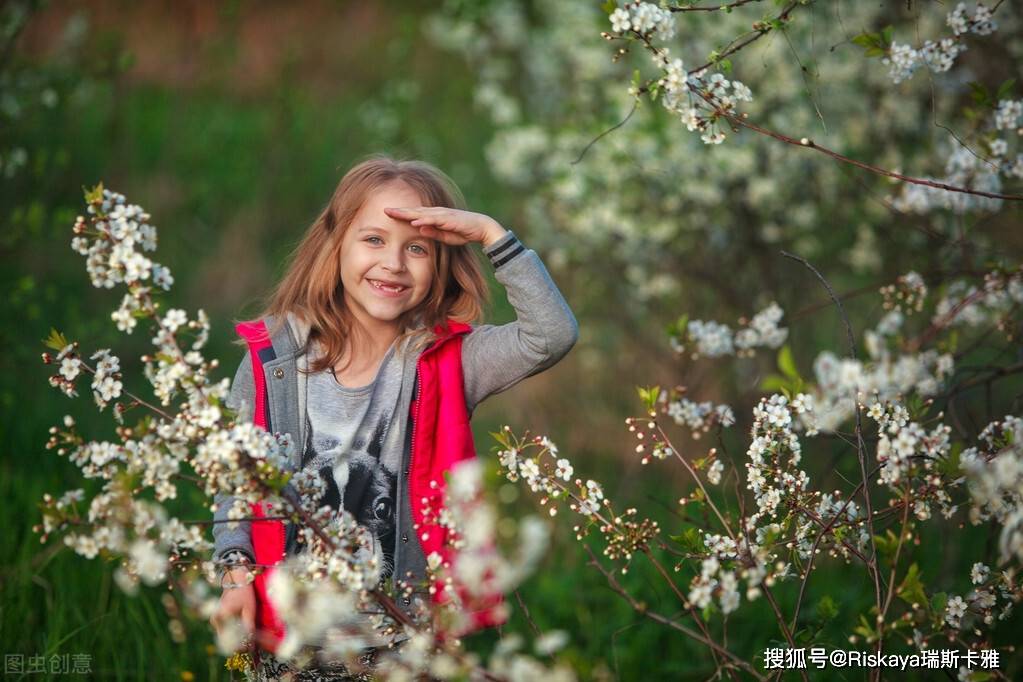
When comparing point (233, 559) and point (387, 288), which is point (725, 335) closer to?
point (387, 288)

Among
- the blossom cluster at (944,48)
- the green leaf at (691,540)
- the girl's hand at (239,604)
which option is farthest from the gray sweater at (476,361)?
the blossom cluster at (944,48)

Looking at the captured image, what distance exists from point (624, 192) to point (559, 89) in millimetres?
1870

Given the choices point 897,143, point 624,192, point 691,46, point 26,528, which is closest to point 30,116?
point 26,528

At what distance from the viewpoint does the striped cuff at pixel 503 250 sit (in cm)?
235

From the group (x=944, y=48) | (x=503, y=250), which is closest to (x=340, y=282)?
(x=503, y=250)

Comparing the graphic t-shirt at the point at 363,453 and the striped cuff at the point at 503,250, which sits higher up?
the striped cuff at the point at 503,250

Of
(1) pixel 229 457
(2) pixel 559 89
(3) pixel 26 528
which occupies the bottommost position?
(1) pixel 229 457

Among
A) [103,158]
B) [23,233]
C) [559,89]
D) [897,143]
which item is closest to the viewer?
[23,233]

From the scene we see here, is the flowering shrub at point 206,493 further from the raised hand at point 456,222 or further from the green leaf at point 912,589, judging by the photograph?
the green leaf at point 912,589

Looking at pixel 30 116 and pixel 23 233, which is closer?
pixel 23 233

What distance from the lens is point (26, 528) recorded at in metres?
3.65

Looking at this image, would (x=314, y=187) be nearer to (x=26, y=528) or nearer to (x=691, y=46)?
(x=691, y=46)

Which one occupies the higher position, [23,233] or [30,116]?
[30,116]

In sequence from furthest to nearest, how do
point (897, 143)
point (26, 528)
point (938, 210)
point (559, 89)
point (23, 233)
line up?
point (559, 89), point (897, 143), point (938, 210), point (23, 233), point (26, 528)
